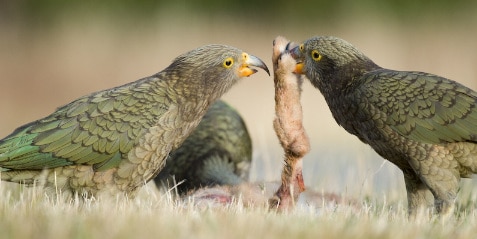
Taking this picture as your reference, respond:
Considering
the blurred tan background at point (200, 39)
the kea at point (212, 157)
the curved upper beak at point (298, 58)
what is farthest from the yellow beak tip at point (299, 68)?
the blurred tan background at point (200, 39)

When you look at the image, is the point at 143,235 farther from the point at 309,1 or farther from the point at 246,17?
the point at 309,1

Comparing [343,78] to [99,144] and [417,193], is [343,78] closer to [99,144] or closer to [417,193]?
[417,193]

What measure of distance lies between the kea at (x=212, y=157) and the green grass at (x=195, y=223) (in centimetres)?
194

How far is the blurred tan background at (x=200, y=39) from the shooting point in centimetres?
1462

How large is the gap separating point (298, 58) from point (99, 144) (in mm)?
1813

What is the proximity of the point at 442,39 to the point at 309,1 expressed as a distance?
12.1ft

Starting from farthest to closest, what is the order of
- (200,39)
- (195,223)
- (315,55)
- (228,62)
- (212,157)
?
(200,39)
(212,157)
(315,55)
(228,62)
(195,223)

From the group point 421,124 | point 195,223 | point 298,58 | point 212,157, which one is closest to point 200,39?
point 212,157

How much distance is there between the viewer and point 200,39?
16188mm

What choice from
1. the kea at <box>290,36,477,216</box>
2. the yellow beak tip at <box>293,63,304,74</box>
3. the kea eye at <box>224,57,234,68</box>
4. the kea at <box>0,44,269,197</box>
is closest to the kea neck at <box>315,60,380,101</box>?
the kea at <box>290,36,477,216</box>

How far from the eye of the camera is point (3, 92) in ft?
53.8

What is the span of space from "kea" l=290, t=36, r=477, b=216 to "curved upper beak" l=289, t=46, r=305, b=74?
536 millimetres

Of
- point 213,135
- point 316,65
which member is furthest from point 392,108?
point 213,135

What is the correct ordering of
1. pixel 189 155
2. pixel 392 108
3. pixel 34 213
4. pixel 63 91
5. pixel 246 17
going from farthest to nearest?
1. pixel 246 17
2. pixel 63 91
3. pixel 189 155
4. pixel 392 108
5. pixel 34 213
